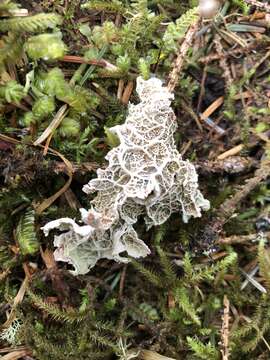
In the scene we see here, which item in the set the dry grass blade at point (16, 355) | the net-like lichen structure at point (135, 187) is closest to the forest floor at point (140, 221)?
the dry grass blade at point (16, 355)

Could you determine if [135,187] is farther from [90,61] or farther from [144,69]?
[90,61]

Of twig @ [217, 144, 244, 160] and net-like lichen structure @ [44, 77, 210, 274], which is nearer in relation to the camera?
net-like lichen structure @ [44, 77, 210, 274]

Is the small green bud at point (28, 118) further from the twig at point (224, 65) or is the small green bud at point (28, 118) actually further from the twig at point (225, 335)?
the twig at point (225, 335)

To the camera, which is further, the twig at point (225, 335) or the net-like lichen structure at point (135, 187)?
the twig at point (225, 335)

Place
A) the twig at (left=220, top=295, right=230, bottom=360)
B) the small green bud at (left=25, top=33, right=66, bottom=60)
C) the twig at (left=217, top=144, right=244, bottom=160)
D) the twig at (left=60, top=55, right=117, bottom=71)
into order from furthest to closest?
1. the twig at (left=217, top=144, right=244, bottom=160)
2. the twig at (left=60, top=55, right=117, bottom=71)
3. the twig at (left=220, top=295, right=230, bottom=360)
4. the small green bud at (left=25, top=33, right=66, bottom=60)

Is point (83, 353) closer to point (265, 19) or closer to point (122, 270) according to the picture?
point (122, 270)

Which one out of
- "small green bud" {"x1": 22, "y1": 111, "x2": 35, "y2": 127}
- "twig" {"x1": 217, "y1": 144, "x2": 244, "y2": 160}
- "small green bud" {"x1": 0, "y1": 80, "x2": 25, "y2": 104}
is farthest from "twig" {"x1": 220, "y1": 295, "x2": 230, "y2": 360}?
"small green bud" {"x1": 0, "y1": 80, "x2": 25, "y2": 104}

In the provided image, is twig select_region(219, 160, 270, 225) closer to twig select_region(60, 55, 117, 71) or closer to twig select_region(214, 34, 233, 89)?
twig select_region(214, 34, 233, 89)
